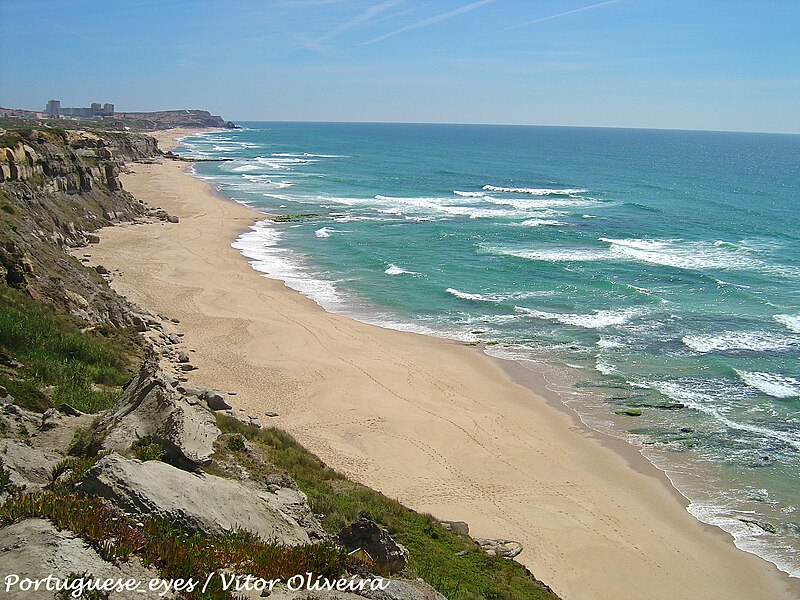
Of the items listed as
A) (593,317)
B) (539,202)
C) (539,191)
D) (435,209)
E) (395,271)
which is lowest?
(593,317)

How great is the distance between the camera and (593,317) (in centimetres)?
3584

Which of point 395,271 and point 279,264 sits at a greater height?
point 279,264

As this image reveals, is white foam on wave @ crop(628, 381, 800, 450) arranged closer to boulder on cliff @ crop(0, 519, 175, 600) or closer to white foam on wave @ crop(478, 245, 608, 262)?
white foam on wave @ crop(478, 245, 608, 262)

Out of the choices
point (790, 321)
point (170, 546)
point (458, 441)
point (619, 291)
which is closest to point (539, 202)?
point (619, 291)

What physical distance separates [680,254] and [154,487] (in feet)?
162

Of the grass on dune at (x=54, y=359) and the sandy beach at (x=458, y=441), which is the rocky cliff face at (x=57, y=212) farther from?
the sandy beach at (x=458, y=441)

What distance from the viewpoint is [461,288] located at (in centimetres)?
4150

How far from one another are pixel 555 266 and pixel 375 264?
12916 mm

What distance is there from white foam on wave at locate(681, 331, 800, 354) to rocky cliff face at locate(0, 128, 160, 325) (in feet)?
87.3

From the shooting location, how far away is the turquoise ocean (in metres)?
22.4

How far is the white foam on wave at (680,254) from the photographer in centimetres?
4775

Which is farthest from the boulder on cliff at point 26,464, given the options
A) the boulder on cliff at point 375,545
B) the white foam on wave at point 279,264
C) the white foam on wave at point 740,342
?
the white foam on wave at point 740,342

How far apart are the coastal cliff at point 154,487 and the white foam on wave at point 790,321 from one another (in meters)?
26.0

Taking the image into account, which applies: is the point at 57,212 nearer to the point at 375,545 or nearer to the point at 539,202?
the point at 375,545
